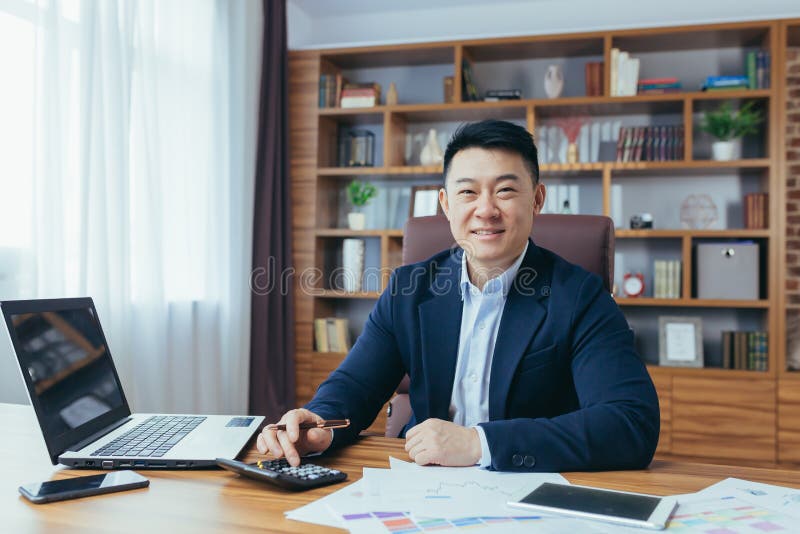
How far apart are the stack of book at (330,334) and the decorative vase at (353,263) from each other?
0.68 ft

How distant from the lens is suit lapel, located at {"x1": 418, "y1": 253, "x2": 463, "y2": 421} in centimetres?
151

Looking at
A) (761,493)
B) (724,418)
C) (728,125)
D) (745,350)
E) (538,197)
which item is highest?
(728,125)

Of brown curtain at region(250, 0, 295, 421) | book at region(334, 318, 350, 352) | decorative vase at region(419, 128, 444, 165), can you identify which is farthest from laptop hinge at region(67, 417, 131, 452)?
decorative vase at region(419, 128, 444, 165)

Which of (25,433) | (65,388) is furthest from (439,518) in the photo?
(25,433)

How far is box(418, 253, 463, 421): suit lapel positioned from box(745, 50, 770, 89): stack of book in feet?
8.79

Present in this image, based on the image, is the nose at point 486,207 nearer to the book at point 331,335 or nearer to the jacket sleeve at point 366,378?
the jacket sleeve at point 366,378

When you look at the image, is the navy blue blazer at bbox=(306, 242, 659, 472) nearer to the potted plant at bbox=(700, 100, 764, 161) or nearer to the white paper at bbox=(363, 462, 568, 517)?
the white paper at bbox=(363, 462, 568, 517)

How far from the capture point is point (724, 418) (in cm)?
334

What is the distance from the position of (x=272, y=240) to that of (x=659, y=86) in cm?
Answer: 219

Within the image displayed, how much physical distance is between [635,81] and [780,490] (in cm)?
292

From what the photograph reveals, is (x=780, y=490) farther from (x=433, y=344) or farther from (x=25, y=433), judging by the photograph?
(x=25, y=433)

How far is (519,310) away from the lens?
1457 mm

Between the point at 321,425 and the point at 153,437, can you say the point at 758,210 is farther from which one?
the point at 153,437

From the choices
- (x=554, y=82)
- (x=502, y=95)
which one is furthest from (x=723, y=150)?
(x=502, y=95)
